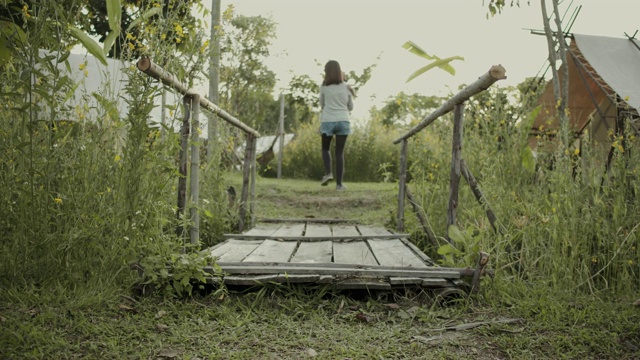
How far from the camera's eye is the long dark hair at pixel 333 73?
757 cm

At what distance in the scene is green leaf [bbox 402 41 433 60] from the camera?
129cm

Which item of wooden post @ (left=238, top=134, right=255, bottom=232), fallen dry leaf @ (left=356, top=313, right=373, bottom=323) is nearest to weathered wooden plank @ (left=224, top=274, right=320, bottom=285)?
fallen dry leaf @ (left=356, top=313, right=373, bottom=323)

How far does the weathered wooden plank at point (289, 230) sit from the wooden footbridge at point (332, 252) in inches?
0.8

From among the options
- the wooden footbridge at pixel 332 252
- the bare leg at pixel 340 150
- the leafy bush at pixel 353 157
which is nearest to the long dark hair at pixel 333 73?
the bare leg at pixel 340 150

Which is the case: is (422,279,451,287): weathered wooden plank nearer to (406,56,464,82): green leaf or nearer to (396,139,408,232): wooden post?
(406,56,464,82): green leaf

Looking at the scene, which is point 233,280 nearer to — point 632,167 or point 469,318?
point 469,318

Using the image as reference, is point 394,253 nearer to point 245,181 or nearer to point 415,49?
point 245,181

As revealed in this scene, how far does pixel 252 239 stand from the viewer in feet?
13.8

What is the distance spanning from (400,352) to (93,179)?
1.59 metres

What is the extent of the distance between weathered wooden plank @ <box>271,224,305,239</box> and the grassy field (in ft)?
5.42

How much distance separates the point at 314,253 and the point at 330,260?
28 cm

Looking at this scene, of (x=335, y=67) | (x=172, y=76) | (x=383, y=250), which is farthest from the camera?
(x=335, y=67)

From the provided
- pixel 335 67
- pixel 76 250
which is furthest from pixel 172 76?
pixel 335 67

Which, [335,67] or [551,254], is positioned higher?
[335,67]
